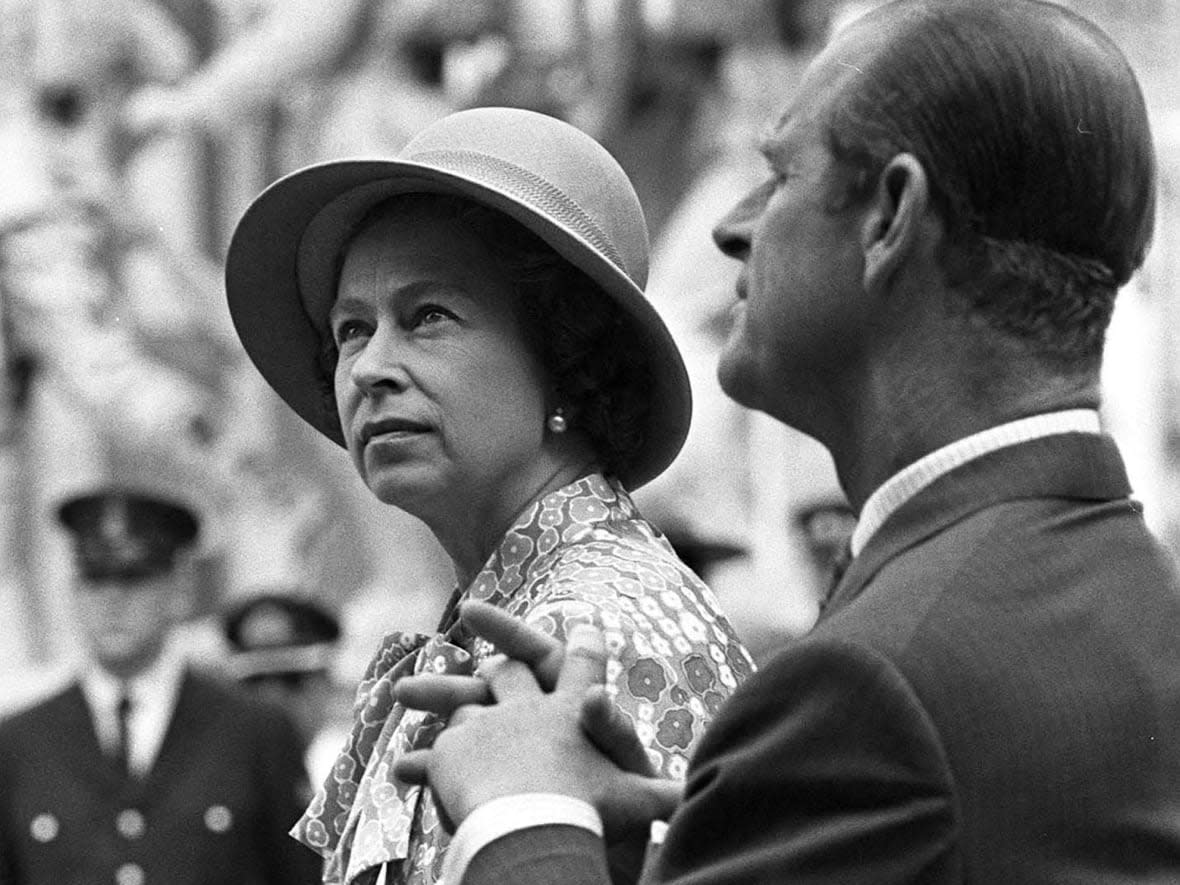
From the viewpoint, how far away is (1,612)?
424 inches

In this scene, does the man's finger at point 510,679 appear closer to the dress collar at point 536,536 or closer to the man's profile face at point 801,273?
the man's profile face at point 801,273

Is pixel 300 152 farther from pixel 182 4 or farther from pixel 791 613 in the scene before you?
pixel 791 613

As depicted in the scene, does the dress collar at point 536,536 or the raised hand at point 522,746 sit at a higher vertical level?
the dress collar at point 536,536

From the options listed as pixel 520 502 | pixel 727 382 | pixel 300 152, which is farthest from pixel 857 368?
pixel 300 152

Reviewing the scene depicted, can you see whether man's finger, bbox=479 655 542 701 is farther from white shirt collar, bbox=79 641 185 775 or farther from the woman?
white shirt collar, bbox=79 641 185 775

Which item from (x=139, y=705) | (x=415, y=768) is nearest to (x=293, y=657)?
(x=139, y=705)

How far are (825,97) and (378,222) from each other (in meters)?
0.98

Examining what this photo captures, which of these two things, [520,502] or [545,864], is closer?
[545,864]

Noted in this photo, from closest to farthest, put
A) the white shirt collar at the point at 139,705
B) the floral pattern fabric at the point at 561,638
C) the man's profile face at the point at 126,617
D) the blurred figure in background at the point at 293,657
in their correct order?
the floral pattern fabric at the point at 561,638, the white shirt collar at the point at 139,705, the man's profile face at the point at 126,617, the blurred figure in background at the point at 293,657

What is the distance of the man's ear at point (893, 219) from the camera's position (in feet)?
7.93

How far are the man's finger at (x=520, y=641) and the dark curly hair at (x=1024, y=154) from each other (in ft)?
1.40

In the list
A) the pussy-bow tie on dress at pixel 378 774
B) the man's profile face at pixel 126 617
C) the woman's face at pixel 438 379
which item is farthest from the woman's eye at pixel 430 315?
the man's profile face at pixel 126 617

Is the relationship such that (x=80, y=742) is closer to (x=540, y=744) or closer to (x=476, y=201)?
(x=476, y=201)

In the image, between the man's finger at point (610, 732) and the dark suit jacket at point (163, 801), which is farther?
the dark suit jacket at point (163, 801)
